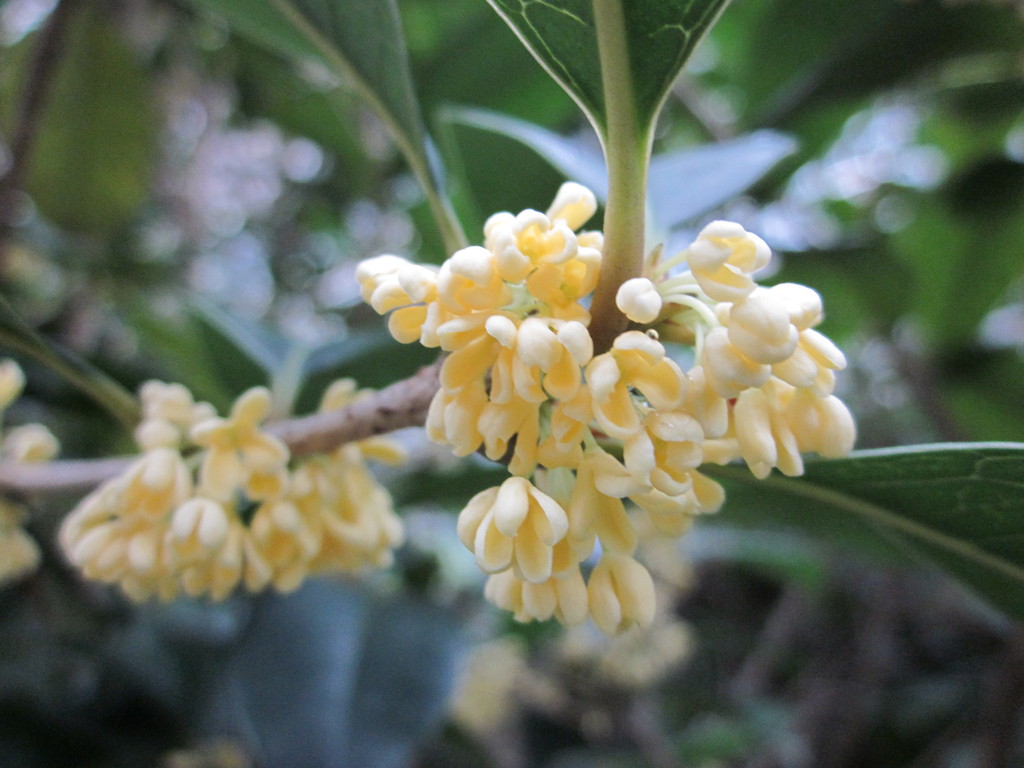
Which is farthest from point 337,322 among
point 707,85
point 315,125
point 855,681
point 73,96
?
point 855,681

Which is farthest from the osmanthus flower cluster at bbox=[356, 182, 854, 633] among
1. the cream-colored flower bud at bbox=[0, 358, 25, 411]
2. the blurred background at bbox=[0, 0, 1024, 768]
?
the cream-colored flower bud at bbox=[0, 358, 25, 411]

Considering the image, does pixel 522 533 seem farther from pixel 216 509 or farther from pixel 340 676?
pixel 340 676

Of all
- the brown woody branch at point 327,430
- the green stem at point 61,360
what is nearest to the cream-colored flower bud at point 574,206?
the brown woody branch at point 327,430

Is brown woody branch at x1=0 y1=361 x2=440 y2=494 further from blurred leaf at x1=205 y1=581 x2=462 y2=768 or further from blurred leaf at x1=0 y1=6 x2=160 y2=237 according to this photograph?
blurred leaf at x1=0 y1=6 x2=160 y2=237

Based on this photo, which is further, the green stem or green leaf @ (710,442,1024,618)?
the green stem

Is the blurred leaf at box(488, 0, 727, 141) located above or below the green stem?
above

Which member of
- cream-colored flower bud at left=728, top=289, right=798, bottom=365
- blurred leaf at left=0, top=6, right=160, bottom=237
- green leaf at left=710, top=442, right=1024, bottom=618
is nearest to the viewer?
cream-colored flower bud at left=728, top=289, right=798, bottom=365

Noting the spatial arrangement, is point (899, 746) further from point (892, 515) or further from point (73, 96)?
point (73, 96)

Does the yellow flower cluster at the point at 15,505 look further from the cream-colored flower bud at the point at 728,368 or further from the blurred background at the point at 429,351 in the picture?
the cream-colored flower bud at the point at 728,368
